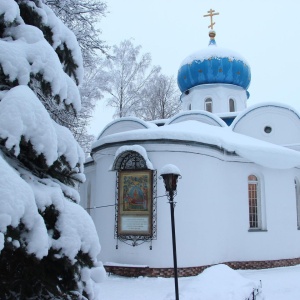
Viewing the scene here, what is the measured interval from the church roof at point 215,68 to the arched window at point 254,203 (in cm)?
755

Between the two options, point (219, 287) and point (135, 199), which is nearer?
point (219, 287)

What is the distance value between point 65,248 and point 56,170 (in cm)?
71

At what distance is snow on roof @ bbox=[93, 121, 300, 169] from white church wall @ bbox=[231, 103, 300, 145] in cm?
113

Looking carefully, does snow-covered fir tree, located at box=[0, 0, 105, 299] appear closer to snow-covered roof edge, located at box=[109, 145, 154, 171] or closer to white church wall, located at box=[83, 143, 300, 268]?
snow-covered roof edge, located at box=[109, 145, 154, 171]

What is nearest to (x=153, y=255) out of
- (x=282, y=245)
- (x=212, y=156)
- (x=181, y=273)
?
(x=181, y=273)

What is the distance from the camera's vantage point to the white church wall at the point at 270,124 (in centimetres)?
1448

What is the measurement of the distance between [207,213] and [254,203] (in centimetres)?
215

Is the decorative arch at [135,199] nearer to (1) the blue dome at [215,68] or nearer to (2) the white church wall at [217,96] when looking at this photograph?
(2) the white church wall at [217,96]

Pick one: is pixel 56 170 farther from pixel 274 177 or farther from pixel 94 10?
pixel 274 177

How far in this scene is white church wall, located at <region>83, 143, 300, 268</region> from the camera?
10320mm

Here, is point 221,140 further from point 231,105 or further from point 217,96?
point 231,105

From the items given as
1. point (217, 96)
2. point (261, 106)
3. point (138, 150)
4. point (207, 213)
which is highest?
point (217, 96)

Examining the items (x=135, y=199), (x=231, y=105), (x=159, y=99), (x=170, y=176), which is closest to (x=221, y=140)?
(x=135, y=199)

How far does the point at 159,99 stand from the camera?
86.9 feet
